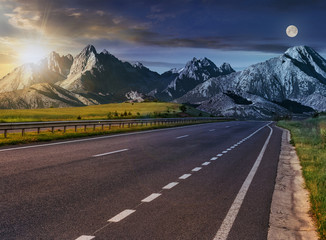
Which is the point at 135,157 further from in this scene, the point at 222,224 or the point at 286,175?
the point at 222,224

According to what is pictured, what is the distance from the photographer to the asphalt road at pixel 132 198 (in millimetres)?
5129

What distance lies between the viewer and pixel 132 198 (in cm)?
699

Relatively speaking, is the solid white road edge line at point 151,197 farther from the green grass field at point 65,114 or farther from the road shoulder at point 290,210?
the green grass field at point 65,114

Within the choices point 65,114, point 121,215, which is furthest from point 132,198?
point 65,114

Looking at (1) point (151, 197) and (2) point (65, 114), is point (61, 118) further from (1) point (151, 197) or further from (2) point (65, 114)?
(1) point (151, 197)

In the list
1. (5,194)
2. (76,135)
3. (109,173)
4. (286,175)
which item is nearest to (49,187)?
(5,194)

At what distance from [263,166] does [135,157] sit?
438 centimetres

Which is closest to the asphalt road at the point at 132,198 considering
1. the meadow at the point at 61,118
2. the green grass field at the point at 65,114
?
the meadow at the point at 61,118

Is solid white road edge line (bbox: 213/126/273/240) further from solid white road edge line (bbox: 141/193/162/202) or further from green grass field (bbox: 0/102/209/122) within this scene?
green grass field (bbox: 0/102/209/122)

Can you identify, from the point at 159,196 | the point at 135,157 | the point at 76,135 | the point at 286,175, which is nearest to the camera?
the point at 159,196

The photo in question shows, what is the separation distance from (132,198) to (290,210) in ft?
9.52

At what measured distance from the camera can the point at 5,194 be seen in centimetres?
691

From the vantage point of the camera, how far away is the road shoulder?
528cm

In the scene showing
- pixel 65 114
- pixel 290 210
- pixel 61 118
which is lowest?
pixel 61 118
